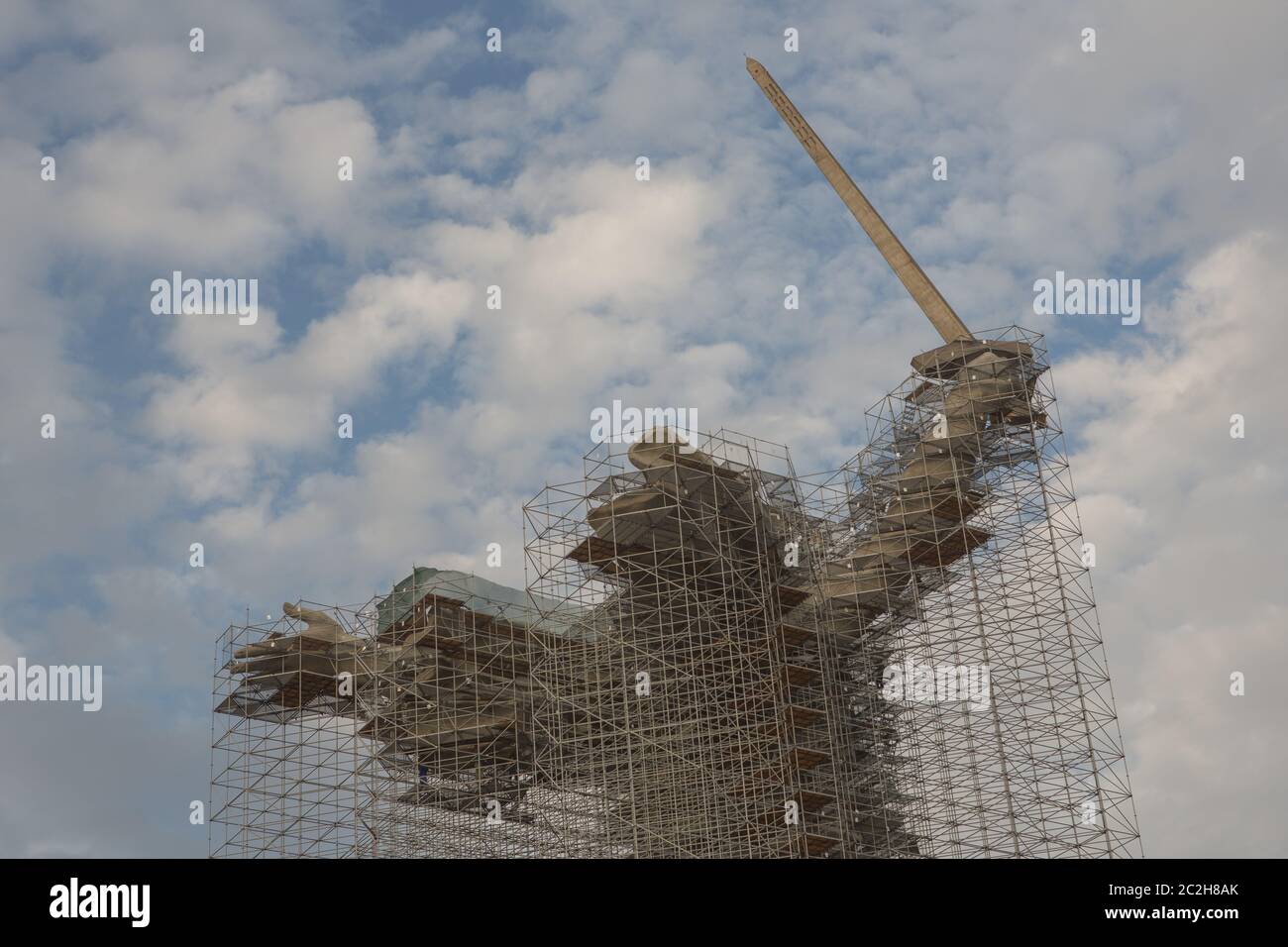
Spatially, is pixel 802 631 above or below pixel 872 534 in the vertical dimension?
below

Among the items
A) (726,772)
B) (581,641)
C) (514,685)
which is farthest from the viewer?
(514,685)

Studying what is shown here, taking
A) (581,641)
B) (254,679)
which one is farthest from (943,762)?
(254,679)

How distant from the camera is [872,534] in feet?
118

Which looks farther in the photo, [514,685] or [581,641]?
[514,685]
